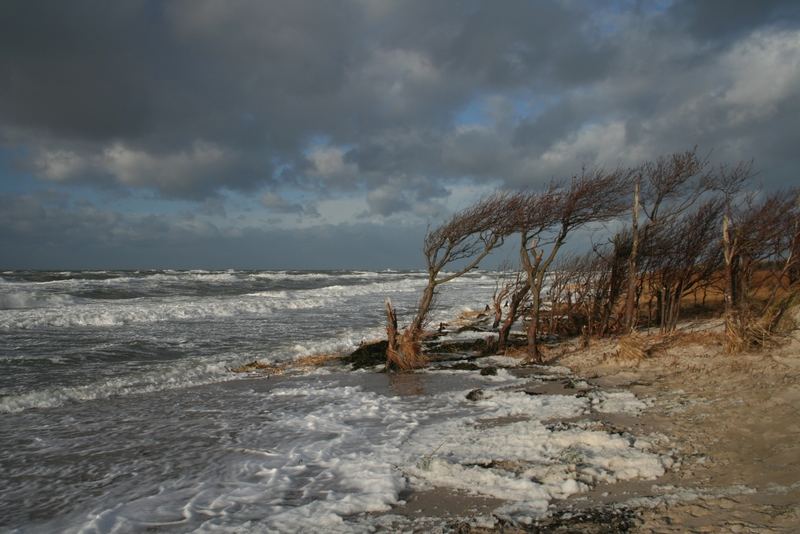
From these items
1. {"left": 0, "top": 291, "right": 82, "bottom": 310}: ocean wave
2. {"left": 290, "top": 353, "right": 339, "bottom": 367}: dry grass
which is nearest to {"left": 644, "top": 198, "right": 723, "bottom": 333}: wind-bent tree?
{"left": 290, "top": 353, "right": 339, "bottom": 367}: dry grass

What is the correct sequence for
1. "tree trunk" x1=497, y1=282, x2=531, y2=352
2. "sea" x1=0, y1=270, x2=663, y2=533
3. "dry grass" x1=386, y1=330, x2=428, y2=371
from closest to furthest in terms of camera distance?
"sea" x1=0, y1=270, x2=663, y2=533
"dry grass" x1=386, y1=330, x2=428, y2=371
"tree trunk" x1=497, y1=282, x2=531, y2=352

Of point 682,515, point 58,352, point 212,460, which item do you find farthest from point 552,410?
point 58,352

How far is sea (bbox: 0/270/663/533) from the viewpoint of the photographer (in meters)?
4.71

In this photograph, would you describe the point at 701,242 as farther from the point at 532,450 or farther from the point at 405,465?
the point at 405,465

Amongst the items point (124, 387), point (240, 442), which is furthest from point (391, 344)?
point (240, 442)

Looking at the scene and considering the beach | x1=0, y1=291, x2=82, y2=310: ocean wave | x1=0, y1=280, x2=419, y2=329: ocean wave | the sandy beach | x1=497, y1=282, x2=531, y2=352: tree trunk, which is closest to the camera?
the sandy beach

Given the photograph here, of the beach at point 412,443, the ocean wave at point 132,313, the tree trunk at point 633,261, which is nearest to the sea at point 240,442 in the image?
the beach at point 412,443

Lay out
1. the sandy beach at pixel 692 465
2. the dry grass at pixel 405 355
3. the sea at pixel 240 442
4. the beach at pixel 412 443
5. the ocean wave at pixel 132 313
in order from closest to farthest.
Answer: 1. the sandy beach at pixel 692 465
2. the beach at pixel 412 443
3. the sea at pixel 240 442
4. the dry grass at pixel 405 355
5. the ocean wave at pixel 132 313

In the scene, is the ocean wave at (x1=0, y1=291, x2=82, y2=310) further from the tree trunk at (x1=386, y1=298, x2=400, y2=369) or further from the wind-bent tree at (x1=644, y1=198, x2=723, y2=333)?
the wind-bent tree at (x1=644, y1=198, x2=723, y2=333)

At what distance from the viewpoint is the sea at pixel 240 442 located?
471 cm

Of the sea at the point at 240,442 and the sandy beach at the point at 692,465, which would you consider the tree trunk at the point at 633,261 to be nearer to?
the sandy beach at the point at 692,465

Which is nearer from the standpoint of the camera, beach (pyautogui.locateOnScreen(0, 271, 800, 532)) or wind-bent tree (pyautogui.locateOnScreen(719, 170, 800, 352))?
beach (pyautogui.locateOnScreen(0, 271, 800, 532))

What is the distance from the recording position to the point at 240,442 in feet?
21.9

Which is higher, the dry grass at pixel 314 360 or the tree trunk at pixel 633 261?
the tree trunk at pixel 633 261
